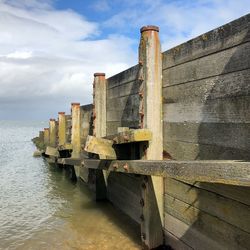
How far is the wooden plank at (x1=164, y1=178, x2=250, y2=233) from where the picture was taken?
3.43 m

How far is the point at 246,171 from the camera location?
7.87 ft

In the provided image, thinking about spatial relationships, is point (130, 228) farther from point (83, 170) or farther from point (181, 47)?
point (83, 170)

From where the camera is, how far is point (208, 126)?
3.96m

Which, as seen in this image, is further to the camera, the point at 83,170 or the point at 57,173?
the point at 57,173

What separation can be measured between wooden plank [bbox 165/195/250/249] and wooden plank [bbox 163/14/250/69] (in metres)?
1.95

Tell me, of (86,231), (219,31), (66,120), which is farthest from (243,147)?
(66,120)

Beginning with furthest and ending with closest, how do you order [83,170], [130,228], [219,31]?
[83,170], [130,228], [219,31]

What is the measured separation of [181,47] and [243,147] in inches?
71.4

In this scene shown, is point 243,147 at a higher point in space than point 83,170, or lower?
higher

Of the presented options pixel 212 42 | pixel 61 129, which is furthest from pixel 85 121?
pixel 212 42

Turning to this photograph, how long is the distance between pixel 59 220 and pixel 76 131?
179 inches

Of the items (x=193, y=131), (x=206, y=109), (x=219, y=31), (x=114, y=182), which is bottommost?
(x=114, y=182)

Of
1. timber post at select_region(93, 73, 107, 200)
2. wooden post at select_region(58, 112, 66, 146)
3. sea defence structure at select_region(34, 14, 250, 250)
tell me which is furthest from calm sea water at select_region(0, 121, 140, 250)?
wooden post at select_region(58, 112, 66, 146)

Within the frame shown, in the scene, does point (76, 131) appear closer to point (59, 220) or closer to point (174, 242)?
point (59, 220)
